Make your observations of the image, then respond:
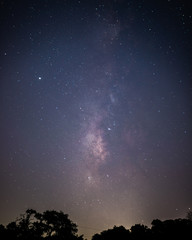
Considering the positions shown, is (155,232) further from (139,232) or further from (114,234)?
(114,234)

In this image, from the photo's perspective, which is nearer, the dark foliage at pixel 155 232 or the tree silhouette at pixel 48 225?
the dark foliage at pixel 155 232

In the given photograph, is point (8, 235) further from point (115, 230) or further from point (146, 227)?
point (146, 227)

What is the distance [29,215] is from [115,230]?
2481 cm

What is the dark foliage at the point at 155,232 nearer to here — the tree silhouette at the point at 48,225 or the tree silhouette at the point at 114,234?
the tree silhouette at the point at 114,234

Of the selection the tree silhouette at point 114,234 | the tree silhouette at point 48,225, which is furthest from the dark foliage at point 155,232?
the tree silhouette at point 48,225

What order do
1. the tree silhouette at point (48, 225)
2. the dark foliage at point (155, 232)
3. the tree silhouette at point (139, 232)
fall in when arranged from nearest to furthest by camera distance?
the dark foliage at point (155, 232) < the tree silhouette at point (139, 232) < the tree silhouette at point (48, 225)

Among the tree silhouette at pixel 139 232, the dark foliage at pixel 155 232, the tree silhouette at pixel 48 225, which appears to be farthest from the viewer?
the tree silhouette at pixel 48 225

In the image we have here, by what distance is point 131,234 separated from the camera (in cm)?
1909

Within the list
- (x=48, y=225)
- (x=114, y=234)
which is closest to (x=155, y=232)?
(x=114, y=234)

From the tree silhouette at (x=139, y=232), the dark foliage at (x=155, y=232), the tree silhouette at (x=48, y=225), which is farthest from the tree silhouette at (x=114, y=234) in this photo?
the tree silhouette at (x=48, y=225)

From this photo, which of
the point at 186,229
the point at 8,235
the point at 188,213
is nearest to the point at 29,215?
the point at 8,235

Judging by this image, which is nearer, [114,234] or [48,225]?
[114,234]

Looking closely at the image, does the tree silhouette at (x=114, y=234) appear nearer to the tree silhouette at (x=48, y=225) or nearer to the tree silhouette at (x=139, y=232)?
the tree silhouette at (x=139, y=232)

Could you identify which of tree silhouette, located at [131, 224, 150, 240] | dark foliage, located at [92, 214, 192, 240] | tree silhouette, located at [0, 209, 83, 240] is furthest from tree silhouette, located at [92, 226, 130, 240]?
tree silhouette, located at [0, 209, 83, 240]
